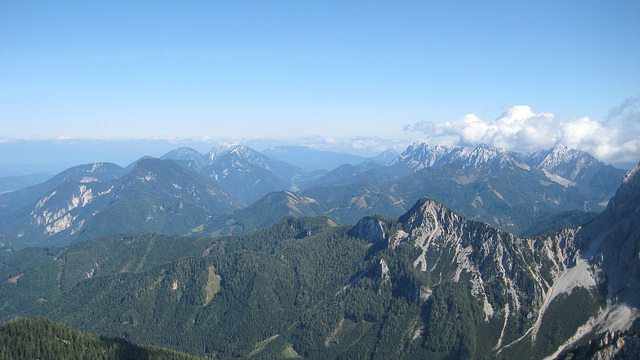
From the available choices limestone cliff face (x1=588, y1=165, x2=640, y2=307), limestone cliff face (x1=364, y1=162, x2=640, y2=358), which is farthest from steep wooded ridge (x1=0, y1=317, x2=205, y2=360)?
limestone cliff face (x1=588, y1=165, x2=640, y2=307)

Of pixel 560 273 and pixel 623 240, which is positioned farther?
pixel 560 273

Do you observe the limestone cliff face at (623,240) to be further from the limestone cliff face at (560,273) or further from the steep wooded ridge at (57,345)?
the steep wooded ridge at (57,345)

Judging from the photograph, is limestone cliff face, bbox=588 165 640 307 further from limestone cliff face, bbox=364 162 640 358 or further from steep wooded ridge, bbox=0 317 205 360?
steep wooded ridge, bbox=0 317 205 360

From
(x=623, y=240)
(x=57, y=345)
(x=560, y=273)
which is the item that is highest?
(x=623, y=240)

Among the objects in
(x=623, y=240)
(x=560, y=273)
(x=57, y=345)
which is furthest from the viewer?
(x=560, y=273)

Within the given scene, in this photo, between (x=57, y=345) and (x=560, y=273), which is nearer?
(x=57, y=345)

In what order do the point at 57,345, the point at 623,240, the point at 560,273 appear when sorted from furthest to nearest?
the point at 560,273
the point at 623,240
the point at 57,345

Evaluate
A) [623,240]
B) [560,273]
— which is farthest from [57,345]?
[623,240]

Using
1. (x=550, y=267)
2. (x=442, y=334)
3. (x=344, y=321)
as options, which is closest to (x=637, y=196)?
(x=550, y=267)

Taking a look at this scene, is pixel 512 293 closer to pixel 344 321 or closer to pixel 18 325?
pixel 344 321

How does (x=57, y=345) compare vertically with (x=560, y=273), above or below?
above

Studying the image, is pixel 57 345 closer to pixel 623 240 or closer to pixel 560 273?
pixel 560 273
